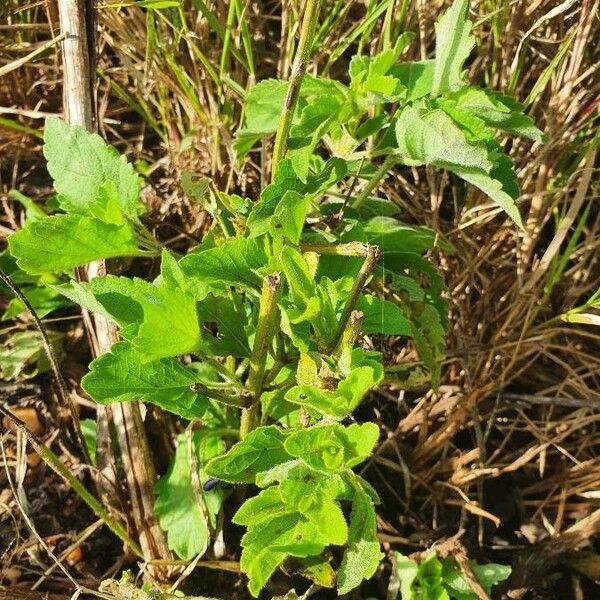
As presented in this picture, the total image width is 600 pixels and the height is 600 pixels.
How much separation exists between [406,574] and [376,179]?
0.79m

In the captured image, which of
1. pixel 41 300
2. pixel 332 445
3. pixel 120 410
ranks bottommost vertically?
pixel 120 410

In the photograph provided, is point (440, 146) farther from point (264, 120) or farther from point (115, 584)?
point (115, 584)

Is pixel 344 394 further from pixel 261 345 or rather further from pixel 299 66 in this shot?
pixel 299 66

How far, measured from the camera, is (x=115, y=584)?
Answer: 55.2 inches

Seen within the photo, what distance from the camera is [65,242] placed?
1.21 metres

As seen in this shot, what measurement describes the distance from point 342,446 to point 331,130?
52 cm

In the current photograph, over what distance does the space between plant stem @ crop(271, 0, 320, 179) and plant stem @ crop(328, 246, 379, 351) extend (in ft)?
0.68

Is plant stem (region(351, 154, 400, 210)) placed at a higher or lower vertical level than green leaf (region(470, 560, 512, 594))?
higher

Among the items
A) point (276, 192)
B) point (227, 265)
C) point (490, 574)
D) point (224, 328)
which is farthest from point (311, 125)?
point (490, 574)

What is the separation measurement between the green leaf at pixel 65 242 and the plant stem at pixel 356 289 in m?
0.39

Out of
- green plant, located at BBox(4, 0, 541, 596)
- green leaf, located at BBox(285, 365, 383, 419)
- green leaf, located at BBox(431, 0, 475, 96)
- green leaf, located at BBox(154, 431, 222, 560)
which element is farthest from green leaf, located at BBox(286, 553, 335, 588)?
green leaf, located at BBox(431, 0, 475, 96)

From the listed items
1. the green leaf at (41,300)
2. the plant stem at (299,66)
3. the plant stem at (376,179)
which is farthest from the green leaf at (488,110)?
the green leaf at (41,300)

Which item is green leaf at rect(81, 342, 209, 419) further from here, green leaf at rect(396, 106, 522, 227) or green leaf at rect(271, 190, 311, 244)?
green leaf at rect(396, 106, 522, 227)

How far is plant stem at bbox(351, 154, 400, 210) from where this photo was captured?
1.26 m
